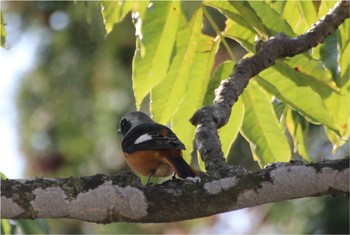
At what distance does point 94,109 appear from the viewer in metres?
7.89

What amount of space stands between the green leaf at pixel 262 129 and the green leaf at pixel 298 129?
0.55ft

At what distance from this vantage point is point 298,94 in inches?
137

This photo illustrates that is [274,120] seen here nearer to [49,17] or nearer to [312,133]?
[312,133]

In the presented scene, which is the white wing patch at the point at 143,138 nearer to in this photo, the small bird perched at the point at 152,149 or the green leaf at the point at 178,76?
the small bird perched at the point at 152,149

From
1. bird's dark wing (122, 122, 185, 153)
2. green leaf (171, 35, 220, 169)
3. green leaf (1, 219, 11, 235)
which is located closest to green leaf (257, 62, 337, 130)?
green leaf (171, 35, 220, 169)

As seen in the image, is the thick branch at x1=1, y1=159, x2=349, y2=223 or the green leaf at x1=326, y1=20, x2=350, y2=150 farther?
the green leaf at x1=326, y1=20, x2=350, y2=150

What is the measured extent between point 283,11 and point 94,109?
4344 millimetres

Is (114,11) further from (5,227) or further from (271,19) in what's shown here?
(5,227)

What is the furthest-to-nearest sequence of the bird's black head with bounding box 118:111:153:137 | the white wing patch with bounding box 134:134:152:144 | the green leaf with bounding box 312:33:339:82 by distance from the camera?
1. the bird's black head with bounding box 118:111:153:137
2. the white wing patch with bounding box 134:134:152:144
3. the green leaf with bounding box 312:33:339:82

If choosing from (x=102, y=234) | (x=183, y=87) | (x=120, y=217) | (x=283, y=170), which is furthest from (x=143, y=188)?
(x=102, y=234)

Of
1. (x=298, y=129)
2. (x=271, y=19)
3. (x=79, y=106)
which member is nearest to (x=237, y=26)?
(x=271, y=19)

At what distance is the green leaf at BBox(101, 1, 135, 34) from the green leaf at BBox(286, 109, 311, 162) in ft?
3.31

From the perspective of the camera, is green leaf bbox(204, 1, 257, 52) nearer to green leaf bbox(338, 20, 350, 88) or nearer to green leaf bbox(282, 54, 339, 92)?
green leaf bbox(282, 54, 339, 92)

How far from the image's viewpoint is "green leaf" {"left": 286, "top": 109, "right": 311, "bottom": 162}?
12.2ft
